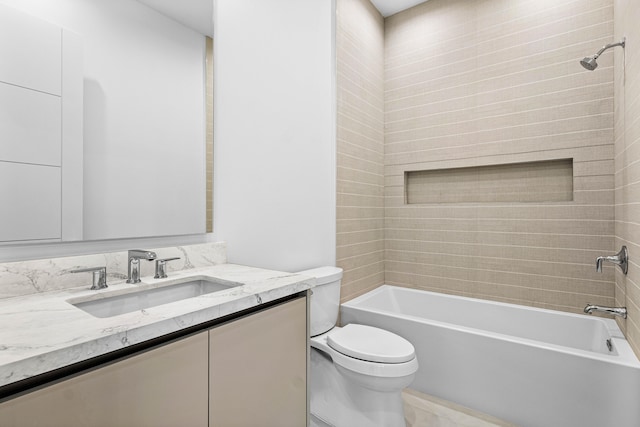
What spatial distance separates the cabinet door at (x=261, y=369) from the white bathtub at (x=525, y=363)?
3.25 ft

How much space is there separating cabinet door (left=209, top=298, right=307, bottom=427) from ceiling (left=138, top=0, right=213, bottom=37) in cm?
137

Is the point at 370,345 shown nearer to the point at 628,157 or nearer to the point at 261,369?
the point at 261,369

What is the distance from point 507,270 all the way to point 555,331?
449mm

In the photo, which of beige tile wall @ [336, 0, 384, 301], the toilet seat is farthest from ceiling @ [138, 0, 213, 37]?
the toilet seat

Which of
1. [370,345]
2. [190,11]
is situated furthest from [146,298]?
[190,11]

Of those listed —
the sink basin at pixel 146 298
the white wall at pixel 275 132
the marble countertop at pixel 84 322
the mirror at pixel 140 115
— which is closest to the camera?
the marble countertop at pixel 84 322

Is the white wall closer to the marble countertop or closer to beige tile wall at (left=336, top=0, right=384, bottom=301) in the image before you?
beige tile wall at (left=336, top=0, right=384, bottom=301)

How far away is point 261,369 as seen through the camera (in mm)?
1076

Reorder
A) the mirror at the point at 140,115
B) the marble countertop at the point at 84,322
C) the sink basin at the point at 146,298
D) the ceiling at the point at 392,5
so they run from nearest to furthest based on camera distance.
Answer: the marble countertop at the point at 84,322 < the sink basin at the point at 146,298 < the mirror at the point at 140,115 < the ceiling at the point at 392,5

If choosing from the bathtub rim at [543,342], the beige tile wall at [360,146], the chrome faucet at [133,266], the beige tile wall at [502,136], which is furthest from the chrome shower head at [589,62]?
the chrome faucet at [133,266]

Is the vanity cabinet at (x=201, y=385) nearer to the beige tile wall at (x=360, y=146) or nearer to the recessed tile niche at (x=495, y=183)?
the beige tile wall at (x=360, y=146)

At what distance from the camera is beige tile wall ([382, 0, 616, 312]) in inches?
79.6

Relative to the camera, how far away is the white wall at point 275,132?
1.71 meters

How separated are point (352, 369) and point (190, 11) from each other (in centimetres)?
184
